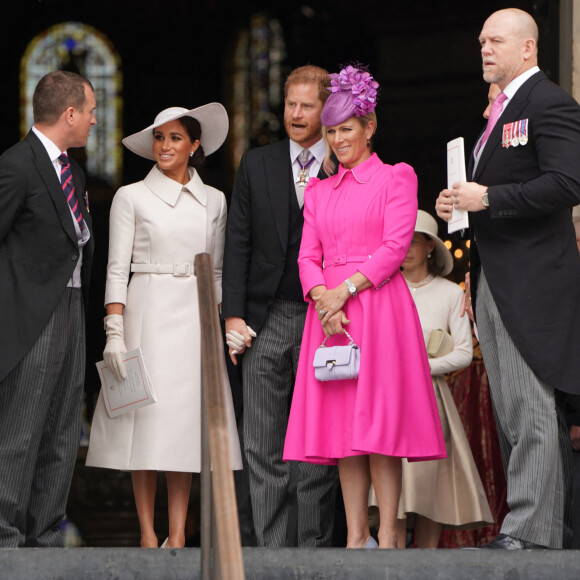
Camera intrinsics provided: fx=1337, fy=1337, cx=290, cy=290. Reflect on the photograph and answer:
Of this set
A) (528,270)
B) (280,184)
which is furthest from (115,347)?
(528,270)

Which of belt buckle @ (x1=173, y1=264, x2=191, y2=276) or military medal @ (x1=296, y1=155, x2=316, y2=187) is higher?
military medal @ (x1=296, y1=155, x2=316, y2=187)

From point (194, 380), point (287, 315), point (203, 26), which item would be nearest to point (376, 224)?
point (287, 315)

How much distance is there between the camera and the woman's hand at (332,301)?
5230 mm

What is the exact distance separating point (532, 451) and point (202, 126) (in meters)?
2.27

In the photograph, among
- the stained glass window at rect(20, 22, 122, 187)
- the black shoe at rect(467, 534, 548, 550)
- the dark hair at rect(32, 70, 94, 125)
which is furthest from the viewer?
the stained glass window at rect(20, 22, 122, 187)

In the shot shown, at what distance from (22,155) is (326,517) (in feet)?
6.41

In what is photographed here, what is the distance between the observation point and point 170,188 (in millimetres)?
5949

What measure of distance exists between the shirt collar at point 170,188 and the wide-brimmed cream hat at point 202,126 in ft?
0.59

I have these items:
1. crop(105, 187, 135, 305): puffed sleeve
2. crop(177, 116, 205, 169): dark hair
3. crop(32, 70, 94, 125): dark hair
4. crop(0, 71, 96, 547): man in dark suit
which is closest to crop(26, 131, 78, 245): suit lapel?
crop(0, 71, 96, 547): man in dark suit

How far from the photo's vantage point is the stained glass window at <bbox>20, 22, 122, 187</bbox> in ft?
44.8

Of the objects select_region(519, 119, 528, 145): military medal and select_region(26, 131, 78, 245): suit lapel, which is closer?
select_region(519, 119, 528, 145): military medal

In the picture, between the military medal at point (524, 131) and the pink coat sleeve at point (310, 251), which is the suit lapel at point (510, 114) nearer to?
the military medal at point (524, 131)

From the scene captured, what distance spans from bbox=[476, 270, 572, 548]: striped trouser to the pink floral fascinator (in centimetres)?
97

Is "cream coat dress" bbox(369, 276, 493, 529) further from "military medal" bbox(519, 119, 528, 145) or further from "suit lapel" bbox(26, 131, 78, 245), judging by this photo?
"suit lapel" bbox(26, 131, 78, 245)
